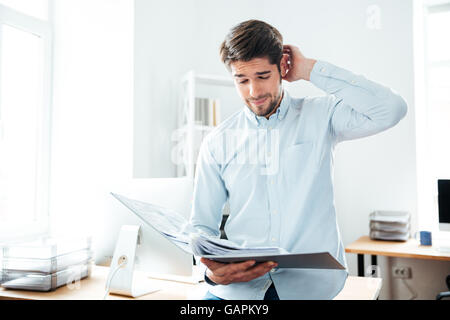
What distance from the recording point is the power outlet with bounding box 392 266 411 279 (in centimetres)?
161

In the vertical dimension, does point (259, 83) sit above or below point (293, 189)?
above

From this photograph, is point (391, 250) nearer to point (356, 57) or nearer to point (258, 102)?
point (356, 57)

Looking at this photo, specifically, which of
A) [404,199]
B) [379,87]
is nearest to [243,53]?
[379,87]

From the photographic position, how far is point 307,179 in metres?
0.90

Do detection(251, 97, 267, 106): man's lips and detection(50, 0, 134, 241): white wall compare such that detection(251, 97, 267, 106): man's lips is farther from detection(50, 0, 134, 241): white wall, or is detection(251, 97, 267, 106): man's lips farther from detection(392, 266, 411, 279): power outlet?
detection(392, 266, 411, 279): power outlet

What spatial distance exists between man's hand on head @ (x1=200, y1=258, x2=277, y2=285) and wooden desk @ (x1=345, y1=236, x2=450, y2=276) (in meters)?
0.57

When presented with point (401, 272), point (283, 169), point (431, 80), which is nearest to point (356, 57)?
point (431, 80)

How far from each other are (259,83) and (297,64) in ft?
0.36

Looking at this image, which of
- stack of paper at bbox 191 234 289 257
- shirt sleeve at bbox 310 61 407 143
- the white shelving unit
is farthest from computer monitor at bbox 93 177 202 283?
the white shelving unit

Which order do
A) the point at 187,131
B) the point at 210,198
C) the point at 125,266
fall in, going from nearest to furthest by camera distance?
the point at 210,198, the point at 125,266, the point at 187,131

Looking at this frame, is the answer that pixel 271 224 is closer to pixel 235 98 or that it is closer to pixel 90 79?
pixel 235 98

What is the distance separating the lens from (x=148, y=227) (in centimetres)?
112

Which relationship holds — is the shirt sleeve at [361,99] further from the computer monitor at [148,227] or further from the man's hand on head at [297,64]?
the computer monitor at [148,227]

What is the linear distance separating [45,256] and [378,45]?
4.25ft
